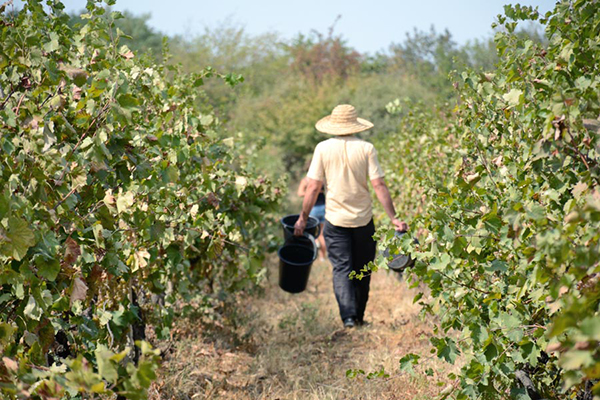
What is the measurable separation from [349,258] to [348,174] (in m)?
0.72

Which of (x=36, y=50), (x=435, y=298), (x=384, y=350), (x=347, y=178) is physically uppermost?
(x=36, y=50)

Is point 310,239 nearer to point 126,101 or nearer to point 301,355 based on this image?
point 301,355

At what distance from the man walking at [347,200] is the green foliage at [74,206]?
1618 mm

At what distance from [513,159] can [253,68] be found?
32.0 meters

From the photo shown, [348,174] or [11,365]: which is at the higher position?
[11,365]

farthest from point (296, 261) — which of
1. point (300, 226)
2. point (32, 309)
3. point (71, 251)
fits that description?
point (32, 309)

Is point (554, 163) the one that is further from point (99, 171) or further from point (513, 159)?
point (99, 171)

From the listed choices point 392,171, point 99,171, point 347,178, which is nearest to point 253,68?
point 392,171

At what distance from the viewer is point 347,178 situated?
5156 millimetres

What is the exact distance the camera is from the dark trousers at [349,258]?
5.26 metres

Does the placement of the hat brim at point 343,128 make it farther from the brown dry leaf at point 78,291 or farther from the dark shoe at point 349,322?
the brown dry leaf at point 78,291

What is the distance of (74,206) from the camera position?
256 centimetres

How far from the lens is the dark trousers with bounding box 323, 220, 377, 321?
5.26m

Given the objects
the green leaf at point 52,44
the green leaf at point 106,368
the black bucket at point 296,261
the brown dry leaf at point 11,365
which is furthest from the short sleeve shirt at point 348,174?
the green leaf at point 106,368
